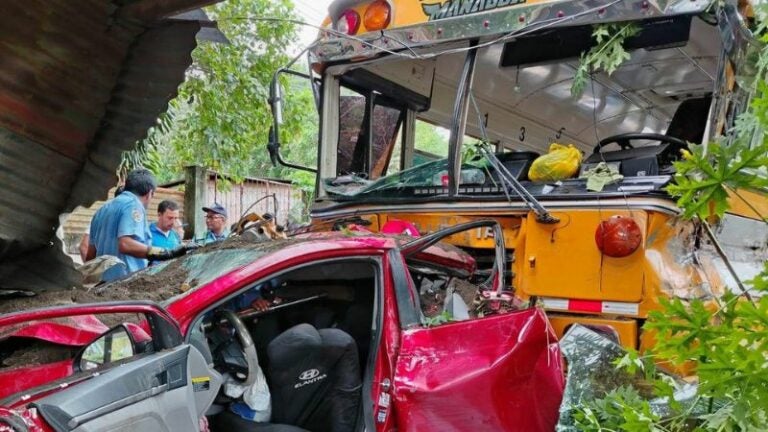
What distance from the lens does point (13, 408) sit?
1.51 metres

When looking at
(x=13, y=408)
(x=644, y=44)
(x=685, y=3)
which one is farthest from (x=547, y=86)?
(x=13, y=408)

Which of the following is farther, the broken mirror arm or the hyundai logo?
the broken mirror arm

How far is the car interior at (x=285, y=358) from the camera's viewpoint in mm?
2475

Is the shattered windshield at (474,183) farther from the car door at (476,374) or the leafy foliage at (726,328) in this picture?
the leafy foliage at (726,328)

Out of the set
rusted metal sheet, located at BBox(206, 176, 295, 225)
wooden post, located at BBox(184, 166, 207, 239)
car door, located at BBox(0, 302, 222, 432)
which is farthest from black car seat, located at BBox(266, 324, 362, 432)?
rusted metal sheet, located at BBox(206, 176, 295, 225)

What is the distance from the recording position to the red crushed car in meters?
1.89

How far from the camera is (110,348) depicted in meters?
1.92

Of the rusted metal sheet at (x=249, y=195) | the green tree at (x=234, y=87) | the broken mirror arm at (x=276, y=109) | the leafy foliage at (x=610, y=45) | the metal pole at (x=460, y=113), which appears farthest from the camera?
the rusted metal sheet at (x=249, y=195)

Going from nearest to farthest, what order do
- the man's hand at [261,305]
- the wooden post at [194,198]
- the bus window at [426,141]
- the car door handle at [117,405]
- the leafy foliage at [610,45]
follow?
1. the car door handle at [117,405]
2. the man's hand at [261,305]
3. the leafy foliage at [610,45]
4. the bus window at [426,141]
5. the wooden post at [194,198]

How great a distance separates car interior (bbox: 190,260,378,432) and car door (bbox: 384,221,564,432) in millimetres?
228

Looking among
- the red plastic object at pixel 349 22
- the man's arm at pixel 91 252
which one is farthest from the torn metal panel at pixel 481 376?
the man's arm at pixel 91 252

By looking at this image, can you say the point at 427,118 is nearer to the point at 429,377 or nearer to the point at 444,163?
the point at 444,163

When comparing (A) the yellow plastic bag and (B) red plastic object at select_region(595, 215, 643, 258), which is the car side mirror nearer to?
(B) red plastic object at select_region(595, 215, 643, 258)

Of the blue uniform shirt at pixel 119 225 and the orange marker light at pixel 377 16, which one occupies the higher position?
the orange marker light at pixel 377 16
